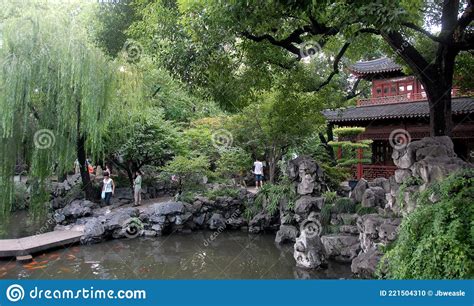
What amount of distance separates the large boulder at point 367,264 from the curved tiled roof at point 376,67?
9.16m

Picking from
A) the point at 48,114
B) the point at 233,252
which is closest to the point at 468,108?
the point at 233,252

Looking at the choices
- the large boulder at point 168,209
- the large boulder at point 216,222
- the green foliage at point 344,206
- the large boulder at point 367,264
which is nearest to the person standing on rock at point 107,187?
the large boulder at point 168,209

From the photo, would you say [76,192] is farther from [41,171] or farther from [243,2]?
[243,2]

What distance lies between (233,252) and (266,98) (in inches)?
196

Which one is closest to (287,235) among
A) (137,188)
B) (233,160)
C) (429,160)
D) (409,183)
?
(409,183)

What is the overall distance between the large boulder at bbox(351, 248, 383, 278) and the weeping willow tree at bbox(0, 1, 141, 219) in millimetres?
6589

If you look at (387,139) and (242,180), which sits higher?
(387,139)

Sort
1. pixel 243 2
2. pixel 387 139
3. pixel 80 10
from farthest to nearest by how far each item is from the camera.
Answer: pixel 80 10 < pixel 387 139 < pixel 243 2

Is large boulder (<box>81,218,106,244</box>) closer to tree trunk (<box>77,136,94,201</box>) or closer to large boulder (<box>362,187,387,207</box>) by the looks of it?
tree trunk (<box>77,136,94,201</box>)

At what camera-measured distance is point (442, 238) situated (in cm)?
379

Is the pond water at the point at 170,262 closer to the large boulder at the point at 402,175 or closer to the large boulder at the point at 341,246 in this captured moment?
the large boulder at the point at 341,246

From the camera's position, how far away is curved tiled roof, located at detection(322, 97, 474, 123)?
36.1 ft

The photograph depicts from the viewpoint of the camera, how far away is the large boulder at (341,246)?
747 cm

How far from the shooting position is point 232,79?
7871mm
